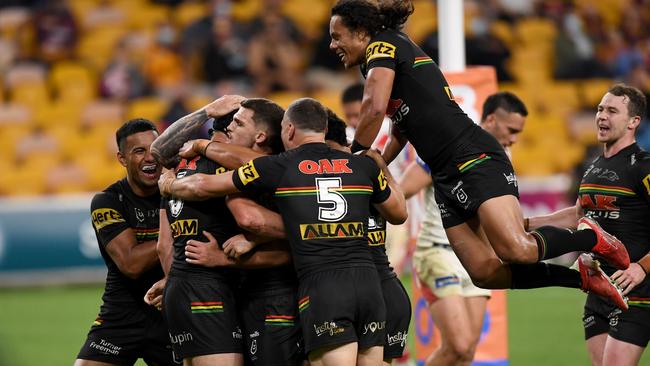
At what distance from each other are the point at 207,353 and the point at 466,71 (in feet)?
13.3

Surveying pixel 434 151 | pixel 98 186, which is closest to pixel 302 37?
pixel 98 186

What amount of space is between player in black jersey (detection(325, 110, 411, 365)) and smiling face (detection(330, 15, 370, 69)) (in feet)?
1.57

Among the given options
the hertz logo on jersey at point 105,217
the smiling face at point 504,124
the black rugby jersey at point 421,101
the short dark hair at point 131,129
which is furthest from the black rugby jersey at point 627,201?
the hertz logo on jersey at point 105,217

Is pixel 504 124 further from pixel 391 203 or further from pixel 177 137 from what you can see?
pixel 177 137

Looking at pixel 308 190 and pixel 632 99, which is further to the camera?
pixel 632 99

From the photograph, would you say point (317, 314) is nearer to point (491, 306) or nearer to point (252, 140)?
point (252, 140)

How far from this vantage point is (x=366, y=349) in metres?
6.16

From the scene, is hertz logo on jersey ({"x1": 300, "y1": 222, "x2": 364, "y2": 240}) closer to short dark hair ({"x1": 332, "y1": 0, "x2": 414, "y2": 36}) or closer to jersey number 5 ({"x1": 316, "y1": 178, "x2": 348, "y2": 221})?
jersey number 5 ({"x1": 316, "y1": 178, "x2": 348, "y2": 221})

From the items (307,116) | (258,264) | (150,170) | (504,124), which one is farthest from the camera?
(504,124)

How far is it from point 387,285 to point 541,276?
110cm

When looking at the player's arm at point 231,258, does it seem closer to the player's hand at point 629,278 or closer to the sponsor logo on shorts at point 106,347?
the sponsor logo on shorts at point 106,347

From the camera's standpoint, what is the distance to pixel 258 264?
6.33 meters

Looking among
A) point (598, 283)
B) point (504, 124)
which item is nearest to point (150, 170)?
point (504, 124)

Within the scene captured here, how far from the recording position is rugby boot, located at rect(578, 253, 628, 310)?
6762 millimetres
